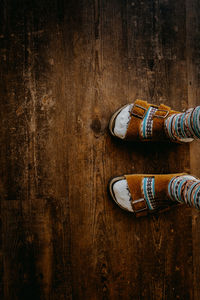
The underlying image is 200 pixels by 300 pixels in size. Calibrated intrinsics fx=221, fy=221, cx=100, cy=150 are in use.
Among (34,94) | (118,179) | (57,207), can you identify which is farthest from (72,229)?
(34,94)

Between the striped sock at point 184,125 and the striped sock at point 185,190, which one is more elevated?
the striped sock at point 184,125

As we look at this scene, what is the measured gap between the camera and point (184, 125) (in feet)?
2.34

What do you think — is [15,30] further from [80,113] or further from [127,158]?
[127,158]

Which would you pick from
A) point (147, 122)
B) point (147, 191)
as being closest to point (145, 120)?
point (147, 122)

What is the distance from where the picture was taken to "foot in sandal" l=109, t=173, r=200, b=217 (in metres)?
0.80

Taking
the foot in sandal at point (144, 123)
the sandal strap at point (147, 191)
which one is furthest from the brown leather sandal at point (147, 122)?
the sandal strap at point (147, 191)

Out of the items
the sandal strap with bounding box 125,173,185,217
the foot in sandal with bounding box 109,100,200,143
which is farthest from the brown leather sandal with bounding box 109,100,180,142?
the sandal strap with bounding box 125,173,185,217

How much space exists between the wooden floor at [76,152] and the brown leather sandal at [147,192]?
5cm

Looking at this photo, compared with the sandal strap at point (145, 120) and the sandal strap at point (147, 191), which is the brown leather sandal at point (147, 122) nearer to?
the sandal strap at point (145, 120)

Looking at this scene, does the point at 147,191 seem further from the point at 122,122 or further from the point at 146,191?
the point at 122,122

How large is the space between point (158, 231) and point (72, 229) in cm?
35

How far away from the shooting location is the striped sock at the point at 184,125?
26.4 inches

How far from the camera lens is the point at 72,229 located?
879 millimetres

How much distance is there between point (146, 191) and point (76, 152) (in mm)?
310
